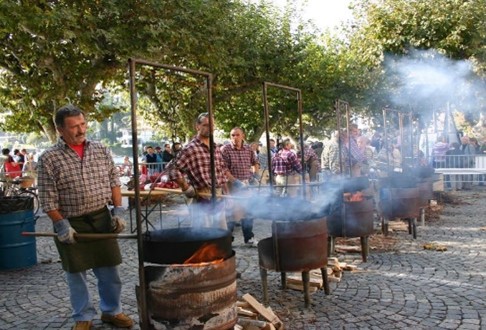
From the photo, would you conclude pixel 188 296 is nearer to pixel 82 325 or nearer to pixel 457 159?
pixel 82 325

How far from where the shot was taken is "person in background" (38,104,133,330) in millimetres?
4184

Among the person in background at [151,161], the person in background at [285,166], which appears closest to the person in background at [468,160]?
the person in background at [285,166]

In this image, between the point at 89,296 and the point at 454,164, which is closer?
the point at 89,296

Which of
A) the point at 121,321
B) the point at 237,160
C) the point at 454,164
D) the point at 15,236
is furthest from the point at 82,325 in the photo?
the point at 454,164

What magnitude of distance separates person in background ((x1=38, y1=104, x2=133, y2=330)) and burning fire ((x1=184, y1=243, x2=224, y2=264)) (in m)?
1.03

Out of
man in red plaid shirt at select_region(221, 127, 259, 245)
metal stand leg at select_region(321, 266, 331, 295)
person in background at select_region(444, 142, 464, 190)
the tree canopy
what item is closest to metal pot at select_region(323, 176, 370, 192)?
metal stand leg at select_region(321, 266, 331, 295)

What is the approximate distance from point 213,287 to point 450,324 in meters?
2.28

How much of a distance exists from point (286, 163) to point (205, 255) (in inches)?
337

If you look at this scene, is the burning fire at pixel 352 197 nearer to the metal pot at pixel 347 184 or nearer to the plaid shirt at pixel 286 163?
the metal pot at pixel 347 184

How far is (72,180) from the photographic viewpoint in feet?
13.9

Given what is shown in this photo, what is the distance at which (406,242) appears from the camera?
8.07 meters

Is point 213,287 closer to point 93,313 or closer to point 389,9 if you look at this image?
point 93,313

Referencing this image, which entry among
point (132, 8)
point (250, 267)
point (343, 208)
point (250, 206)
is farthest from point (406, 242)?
point (132, 8)

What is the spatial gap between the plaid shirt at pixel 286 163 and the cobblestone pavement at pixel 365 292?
4248 millimetres
